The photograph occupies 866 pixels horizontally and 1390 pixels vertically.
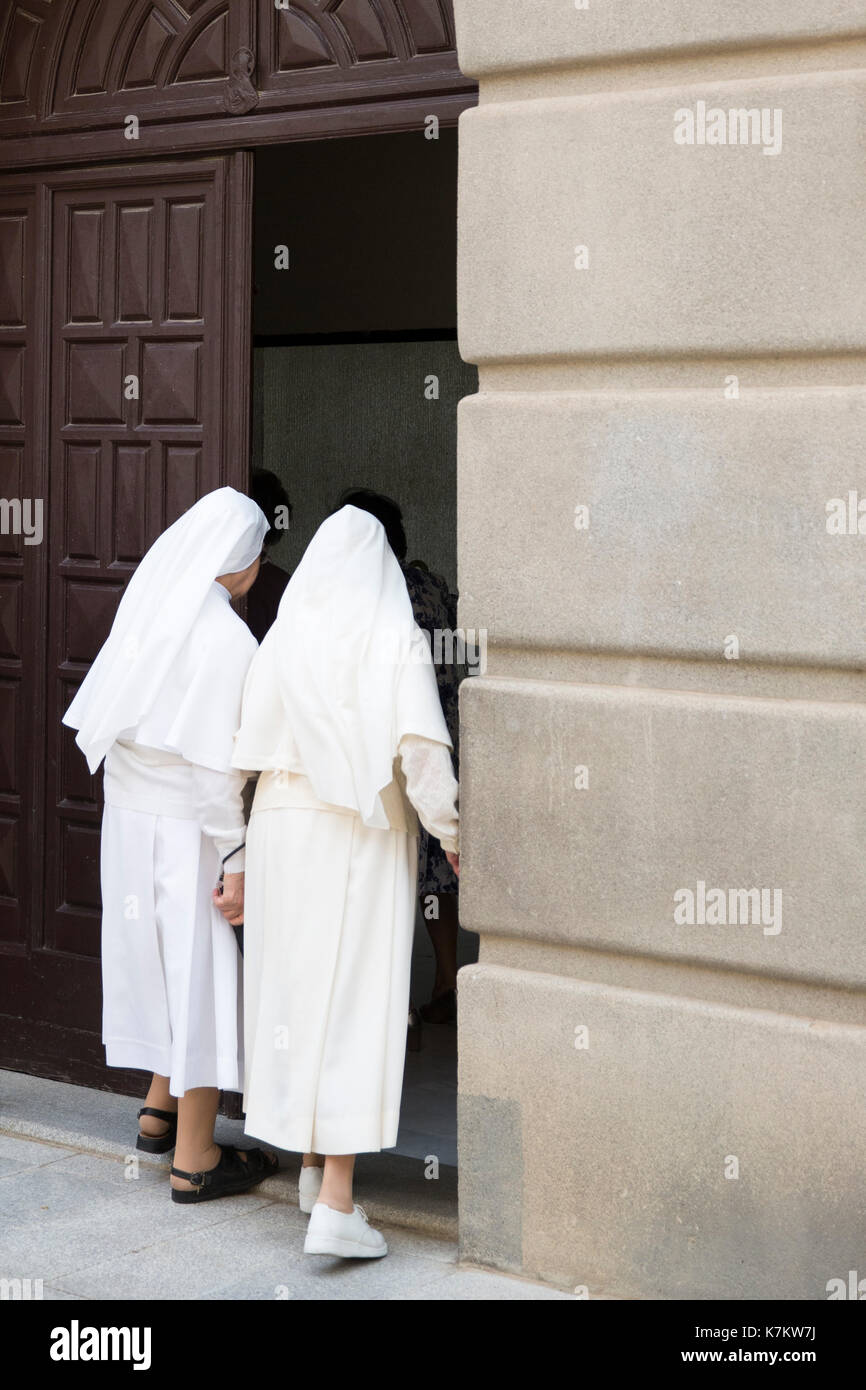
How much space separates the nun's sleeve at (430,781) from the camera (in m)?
4.24

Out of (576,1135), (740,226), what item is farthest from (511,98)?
(576,1135)

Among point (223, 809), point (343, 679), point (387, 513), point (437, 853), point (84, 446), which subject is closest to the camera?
point (343, 679)

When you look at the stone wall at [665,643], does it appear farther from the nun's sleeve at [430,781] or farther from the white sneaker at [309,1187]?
the white sneaker at [309,1187]

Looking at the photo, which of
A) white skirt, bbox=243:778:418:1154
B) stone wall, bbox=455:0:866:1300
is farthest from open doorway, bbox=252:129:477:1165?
stone wall, bbox=455:0:866:1300

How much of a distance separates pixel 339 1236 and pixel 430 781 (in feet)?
4.10

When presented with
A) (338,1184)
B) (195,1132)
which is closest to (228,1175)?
(195,1132)

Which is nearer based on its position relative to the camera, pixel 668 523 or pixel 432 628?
pixel 668 523

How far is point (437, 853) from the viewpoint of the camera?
6398 mm

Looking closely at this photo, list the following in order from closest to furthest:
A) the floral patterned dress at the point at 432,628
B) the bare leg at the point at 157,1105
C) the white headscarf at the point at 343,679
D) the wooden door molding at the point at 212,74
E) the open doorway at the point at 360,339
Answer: the white headscarf at the point at 343,679 < the wooden door molding at the point at 212,74 < the bare leg at the point at 157,1105 < the floral patterned dress at the point at 432,628 < the open doorway at the point at 360,339

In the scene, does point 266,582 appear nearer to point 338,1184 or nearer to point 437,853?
point 437,853

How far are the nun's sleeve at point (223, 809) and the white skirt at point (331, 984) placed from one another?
231 mm

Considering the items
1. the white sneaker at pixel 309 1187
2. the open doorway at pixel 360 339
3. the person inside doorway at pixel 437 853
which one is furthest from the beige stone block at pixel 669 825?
the open doorway at pixel 360 339

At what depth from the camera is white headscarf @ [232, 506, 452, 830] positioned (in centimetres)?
423

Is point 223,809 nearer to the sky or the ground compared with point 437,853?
nearer to the sky
